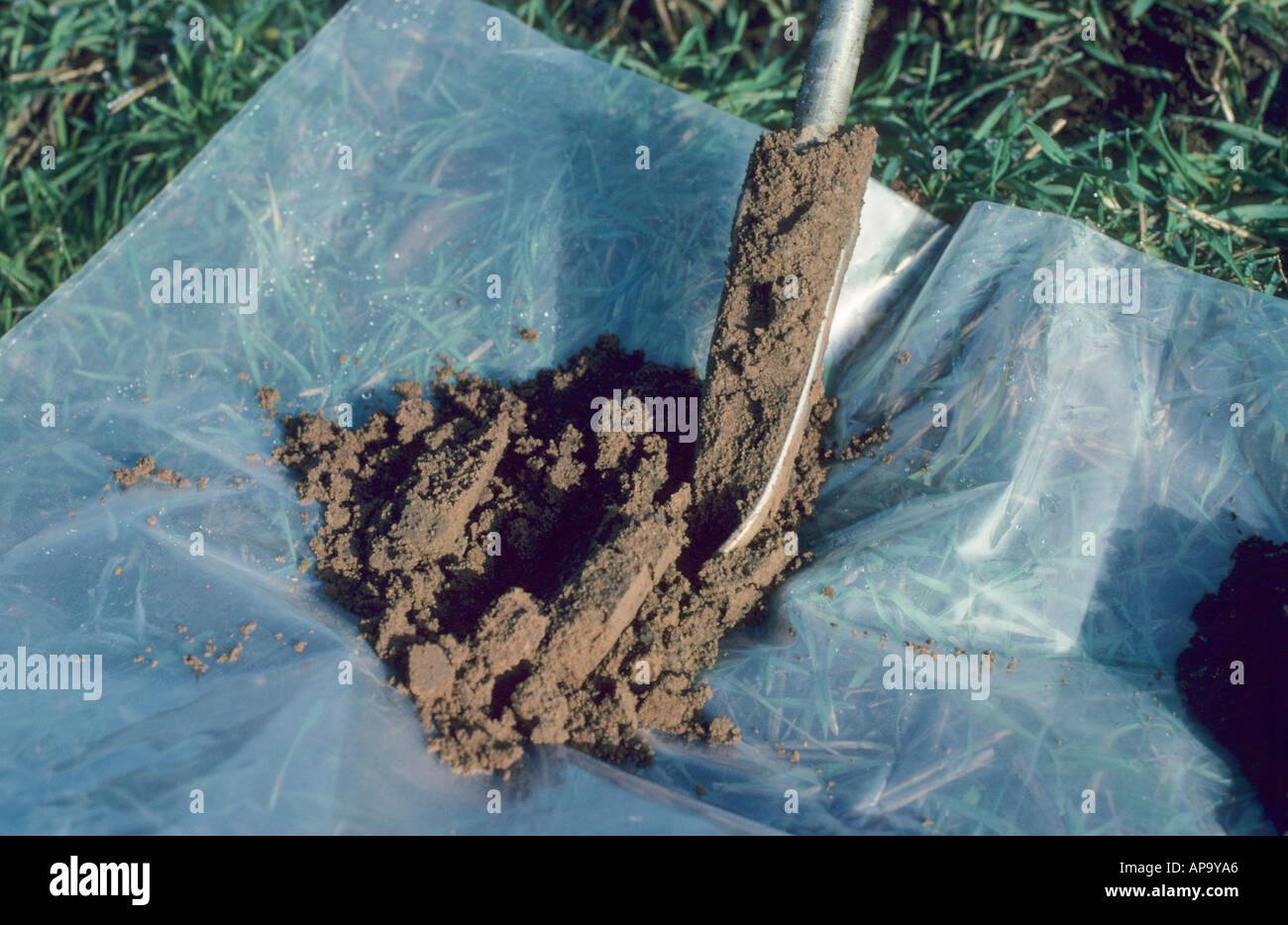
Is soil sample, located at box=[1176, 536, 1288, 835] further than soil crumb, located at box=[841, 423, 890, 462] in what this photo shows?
No

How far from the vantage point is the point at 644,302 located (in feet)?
7.28

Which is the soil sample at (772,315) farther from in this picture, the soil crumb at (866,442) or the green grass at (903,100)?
the green grass at (903,100)

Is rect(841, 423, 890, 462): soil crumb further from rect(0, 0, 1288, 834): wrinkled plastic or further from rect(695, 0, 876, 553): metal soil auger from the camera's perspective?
rect(695, 0, 876, 553): metal soil auger

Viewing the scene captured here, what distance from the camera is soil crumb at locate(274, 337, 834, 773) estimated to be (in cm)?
171

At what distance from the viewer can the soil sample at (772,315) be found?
1837mm

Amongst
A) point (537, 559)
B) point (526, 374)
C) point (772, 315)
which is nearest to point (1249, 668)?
point (772, 315)

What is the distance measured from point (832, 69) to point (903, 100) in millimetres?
922

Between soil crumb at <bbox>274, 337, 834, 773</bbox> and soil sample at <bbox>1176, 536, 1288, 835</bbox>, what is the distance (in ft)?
2.67

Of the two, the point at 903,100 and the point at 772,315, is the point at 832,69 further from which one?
the point at 903,100

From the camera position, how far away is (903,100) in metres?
2.73

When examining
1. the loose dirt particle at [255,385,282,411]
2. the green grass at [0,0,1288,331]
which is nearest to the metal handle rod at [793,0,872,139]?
the green grass at [0,0,1288,331]

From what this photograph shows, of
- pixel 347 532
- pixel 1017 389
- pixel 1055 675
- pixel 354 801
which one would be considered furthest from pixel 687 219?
pixel 354 801

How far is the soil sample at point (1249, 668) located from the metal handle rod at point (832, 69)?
1.24 m

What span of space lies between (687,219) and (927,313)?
2.06 feet
